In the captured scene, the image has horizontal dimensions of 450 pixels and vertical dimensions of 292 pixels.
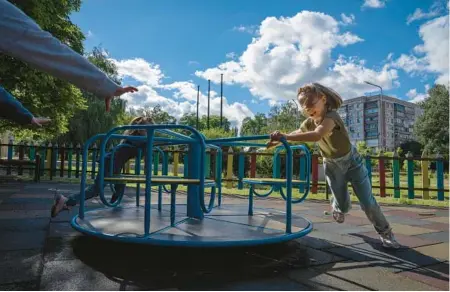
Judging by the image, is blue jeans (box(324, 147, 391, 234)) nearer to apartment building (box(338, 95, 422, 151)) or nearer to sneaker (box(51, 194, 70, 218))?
sneaker (box(51, 194, 70, 218))

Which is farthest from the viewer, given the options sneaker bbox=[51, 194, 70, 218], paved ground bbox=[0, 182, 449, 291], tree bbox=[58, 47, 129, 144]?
tree bbox=[58, 47, 129, 144]

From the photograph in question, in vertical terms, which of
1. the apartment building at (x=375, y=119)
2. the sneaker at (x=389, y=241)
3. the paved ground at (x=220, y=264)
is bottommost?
the paved ground at (x=220, y=264)

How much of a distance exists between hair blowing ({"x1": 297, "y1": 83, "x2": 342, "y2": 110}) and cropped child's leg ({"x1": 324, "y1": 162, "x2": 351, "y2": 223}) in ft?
1.68

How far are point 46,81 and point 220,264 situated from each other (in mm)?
7174

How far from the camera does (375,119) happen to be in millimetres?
90250

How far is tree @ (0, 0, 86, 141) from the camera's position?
7.68 meters

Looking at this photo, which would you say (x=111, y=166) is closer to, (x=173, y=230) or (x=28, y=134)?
(x=173, y=230)

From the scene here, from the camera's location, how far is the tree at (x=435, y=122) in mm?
39656

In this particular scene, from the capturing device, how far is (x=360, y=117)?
9275cm

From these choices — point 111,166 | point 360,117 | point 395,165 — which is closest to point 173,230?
point 111,166

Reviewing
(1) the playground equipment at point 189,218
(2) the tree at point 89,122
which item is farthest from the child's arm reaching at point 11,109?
(2) the tree at point 89,122

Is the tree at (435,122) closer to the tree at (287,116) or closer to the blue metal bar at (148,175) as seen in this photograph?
the tree at (287,116)

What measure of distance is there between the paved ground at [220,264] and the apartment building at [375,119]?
293 ft

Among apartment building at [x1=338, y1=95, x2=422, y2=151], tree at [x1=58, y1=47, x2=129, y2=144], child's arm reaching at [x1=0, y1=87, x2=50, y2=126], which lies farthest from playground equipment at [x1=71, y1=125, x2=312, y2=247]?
apartment building at [x1=338, y1=95, x2=422, y2=151]
